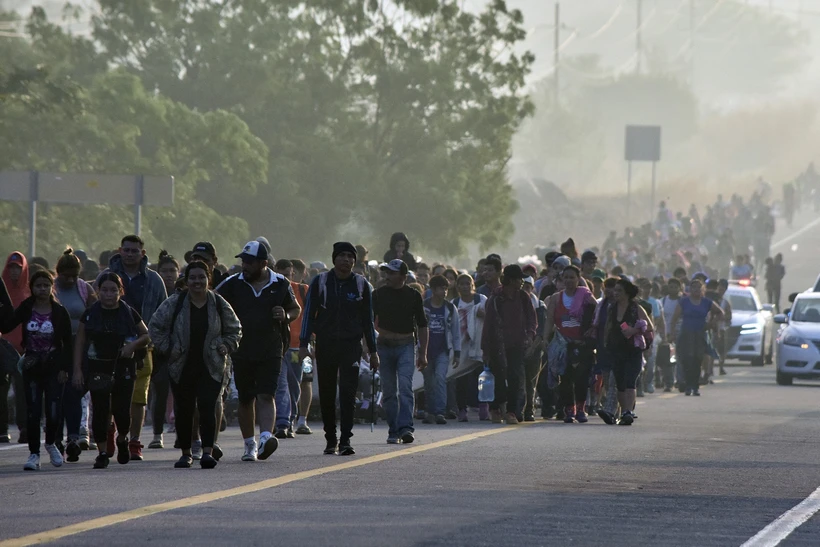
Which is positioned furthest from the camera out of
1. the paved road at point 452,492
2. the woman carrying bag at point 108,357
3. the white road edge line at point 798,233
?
the white road edge line at point 798,233

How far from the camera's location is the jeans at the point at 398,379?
643 inches

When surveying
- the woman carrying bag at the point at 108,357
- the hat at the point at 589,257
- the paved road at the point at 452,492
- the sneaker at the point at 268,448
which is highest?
the hat at the point at 589,257

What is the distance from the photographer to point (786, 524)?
Result: 1097 cm

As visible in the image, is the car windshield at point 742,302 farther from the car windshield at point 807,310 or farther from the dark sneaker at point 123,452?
the dark sneaker at point 123,452

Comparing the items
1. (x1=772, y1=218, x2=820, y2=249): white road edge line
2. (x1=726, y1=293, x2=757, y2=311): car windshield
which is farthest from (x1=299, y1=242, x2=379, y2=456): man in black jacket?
(x1=772, y1=218, x2=820, y2=249): white road edge line

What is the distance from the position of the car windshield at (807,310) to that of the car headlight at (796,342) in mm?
1020

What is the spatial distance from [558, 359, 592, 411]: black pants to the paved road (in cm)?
232

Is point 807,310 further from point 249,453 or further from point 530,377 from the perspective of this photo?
point 249,453

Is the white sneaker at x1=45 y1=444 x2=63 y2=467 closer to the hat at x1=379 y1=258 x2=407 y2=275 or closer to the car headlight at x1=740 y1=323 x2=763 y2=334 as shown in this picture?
the hat at x1=379 y1=258 x2=407 y2=275

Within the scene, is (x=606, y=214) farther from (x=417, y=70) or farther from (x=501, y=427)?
(x=501, y=427)

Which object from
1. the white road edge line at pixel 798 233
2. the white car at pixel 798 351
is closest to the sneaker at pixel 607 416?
the white car at pixel 798 351

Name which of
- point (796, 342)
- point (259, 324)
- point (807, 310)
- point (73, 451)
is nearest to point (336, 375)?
point (259, 324)

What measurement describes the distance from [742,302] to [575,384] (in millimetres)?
18481

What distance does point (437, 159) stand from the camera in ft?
171
